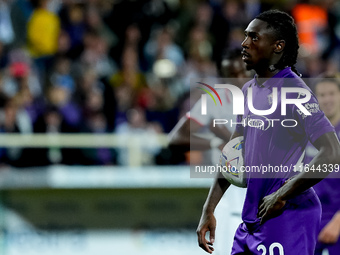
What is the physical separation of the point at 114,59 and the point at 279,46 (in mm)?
8128

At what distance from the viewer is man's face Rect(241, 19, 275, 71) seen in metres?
3.78

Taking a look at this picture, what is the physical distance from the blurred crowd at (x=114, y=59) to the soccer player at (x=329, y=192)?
12.9 feet

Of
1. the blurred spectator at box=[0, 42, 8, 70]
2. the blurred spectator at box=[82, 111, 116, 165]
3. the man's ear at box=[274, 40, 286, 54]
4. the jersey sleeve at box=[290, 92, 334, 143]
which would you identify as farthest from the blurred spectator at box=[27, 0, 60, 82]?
the jersey sleeve at box=[290, 92, 334, 143]

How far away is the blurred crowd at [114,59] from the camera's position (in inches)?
388

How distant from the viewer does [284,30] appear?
3.79 meters

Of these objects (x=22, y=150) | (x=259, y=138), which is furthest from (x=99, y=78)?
(x=259, y=138)

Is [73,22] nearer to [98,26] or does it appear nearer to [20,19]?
[98,26]

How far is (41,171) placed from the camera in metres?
9.39

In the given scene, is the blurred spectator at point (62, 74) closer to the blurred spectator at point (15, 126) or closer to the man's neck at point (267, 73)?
the blurred spectator at point (15, 126)

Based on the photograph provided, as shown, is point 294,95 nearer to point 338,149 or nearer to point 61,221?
point 338,149

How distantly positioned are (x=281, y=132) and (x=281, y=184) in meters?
0.28

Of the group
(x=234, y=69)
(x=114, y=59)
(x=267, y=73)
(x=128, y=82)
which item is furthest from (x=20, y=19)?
(x=267, y=73)

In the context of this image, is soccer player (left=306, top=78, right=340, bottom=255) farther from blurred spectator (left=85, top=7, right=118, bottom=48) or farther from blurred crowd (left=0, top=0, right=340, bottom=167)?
blurred spectator (left=85, top=7, right=118, bottom=48)

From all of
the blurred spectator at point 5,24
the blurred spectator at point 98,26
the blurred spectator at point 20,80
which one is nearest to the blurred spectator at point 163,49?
the blurred spectator at point 98,26
